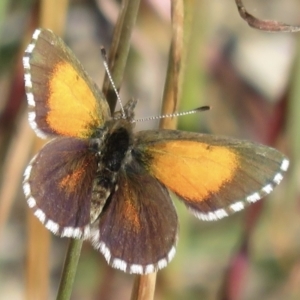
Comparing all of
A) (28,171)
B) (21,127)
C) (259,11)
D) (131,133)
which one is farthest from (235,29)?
(28,171)

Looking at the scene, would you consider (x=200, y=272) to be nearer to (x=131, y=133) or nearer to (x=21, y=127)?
(x=21, y=127)

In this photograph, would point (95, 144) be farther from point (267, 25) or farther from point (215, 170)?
point (267, 25)

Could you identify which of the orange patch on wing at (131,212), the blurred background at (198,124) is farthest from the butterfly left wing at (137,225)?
the blurred background at (198,124)

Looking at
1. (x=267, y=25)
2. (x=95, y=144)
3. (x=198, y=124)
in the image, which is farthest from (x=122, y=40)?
(x=198, y=124)

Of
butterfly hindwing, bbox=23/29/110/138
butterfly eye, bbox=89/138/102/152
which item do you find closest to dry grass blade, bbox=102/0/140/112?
butterfly hindwing, bbox=23/29/110/138

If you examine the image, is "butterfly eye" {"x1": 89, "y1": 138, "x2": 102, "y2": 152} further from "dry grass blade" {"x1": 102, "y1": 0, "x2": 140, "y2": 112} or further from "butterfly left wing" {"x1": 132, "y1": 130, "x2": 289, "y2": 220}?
"dry grass blade" {"x1": 102, "y1": 0, "x2": 140, "y2": 112}
